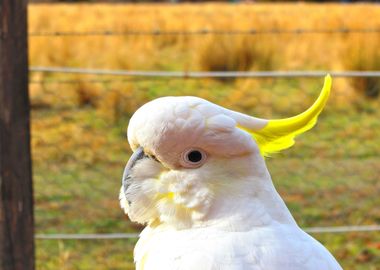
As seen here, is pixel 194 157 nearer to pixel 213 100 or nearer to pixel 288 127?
pixel 288 127

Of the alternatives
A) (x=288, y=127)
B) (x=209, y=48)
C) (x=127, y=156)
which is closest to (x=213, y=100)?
(x=127, y=156)

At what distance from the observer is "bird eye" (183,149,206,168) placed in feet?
4.30

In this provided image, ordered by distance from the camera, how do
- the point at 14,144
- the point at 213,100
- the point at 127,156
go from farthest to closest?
the point at 213,100 < the point at 127,156 < the point at 14,144

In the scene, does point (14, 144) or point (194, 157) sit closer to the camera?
point (194, 157)

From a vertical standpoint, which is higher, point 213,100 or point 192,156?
point 192,156

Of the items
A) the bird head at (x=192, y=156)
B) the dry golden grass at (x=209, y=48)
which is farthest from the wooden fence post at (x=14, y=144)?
the dry golden grass at (x=209, y=48)

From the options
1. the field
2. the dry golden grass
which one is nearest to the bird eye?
the field

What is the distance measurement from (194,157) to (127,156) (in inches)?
102

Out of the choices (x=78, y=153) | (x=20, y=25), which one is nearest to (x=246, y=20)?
(x=78, y=153)

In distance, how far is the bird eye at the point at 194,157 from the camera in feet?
4.30

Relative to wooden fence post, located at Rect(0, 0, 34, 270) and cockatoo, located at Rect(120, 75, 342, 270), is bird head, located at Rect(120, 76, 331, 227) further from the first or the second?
wooden fence post, located at Rect(0, 0, 34, 270)

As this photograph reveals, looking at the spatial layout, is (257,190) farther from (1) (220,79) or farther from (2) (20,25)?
(1) (220,79)

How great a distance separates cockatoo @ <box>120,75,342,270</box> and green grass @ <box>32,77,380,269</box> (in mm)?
1550

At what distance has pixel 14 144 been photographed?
201 cm
